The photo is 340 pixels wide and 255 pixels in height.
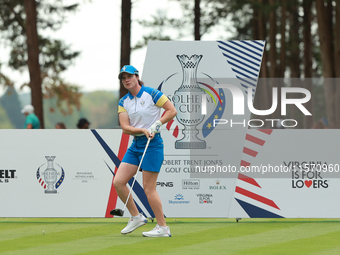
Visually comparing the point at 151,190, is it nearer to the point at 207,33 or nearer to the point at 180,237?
the point at 180,237

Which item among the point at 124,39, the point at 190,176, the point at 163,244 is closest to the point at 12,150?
the point at 190,176

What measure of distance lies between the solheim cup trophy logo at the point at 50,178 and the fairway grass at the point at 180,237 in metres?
0.54

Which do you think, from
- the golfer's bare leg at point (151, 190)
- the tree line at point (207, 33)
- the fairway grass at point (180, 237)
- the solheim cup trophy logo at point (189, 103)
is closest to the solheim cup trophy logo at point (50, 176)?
the fairway grass at point (180, 237)

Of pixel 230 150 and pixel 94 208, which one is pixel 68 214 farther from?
pixel 230 150

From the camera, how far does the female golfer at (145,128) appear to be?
824 centimetres

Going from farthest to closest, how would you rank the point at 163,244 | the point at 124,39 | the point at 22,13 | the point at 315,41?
1. the point at 315,41
2. the point at 22,13
3. the point at 124,39
4. the point at 163,244

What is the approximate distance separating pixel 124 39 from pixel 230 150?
10.4 metres

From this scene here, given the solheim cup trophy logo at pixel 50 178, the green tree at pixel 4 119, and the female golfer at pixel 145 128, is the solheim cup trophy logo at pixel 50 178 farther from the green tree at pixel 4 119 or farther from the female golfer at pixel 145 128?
A: the green tree at pixel 4 119

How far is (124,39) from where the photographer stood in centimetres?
1997

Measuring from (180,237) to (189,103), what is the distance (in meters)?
2.74

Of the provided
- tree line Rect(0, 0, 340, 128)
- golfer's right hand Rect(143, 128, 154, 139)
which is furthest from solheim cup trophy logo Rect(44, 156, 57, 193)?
tree line Rect(0, 0, 340, 128)

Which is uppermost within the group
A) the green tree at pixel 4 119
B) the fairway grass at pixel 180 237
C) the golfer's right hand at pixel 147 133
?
the golfer's right hand at pixel 147 133

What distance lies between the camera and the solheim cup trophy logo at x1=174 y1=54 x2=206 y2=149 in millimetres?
10305

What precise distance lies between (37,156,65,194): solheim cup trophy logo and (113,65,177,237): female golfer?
90.4 inches
